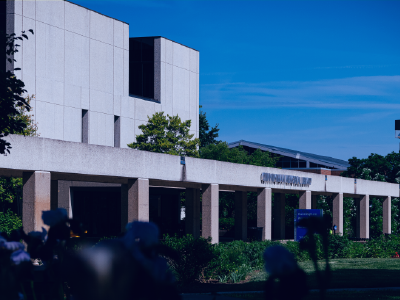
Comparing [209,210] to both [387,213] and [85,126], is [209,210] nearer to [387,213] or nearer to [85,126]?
[85,126]

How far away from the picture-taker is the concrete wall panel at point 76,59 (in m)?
40.0

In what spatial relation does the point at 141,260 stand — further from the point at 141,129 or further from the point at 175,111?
the point at 175,111

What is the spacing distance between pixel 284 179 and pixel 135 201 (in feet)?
45.0

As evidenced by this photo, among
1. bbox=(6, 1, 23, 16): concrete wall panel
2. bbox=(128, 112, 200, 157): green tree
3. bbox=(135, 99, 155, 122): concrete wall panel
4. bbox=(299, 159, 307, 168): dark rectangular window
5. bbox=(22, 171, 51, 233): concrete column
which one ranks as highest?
bbox=(6, 1, 23, 16): concrete wall panel

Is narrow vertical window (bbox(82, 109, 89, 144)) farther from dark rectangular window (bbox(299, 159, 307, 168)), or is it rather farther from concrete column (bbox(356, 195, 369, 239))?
dark rectangular window (bbox(299, 159, 307, 168))

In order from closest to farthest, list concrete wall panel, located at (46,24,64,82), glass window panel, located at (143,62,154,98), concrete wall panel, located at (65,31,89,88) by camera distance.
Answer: concrete wall panel, located at (46,24,64,82) < concrete wall panel, located at (65,31,89,88) < glass window panel, located at (143,62,154,98)

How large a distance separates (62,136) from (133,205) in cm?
1849

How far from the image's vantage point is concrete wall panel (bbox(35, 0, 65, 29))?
37812 mm

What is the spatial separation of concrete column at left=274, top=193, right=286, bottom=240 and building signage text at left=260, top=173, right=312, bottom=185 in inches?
337

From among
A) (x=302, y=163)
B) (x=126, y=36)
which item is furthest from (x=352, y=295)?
(x=302, y=163)

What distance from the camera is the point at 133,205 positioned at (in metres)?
23.0

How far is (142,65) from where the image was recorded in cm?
Result: 4981

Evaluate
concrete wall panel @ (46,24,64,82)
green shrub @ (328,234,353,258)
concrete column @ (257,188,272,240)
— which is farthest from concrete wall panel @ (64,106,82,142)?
green shrub @ (328,234,353,258)

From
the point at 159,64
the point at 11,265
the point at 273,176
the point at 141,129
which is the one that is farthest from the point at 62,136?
the point at 11,265
